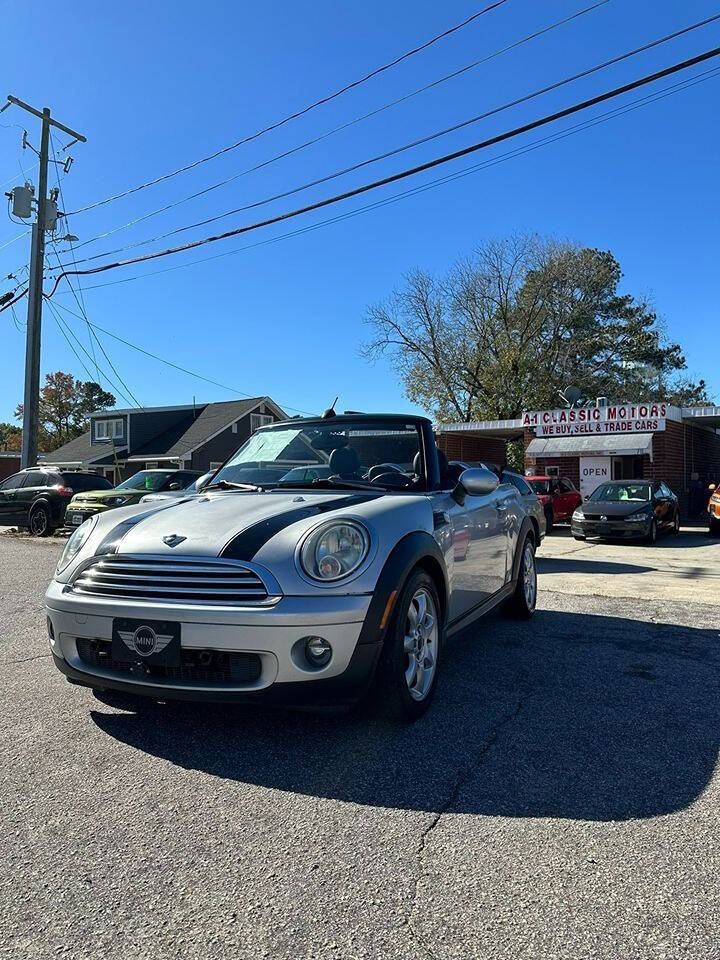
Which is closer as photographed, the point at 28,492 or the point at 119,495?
the point at 119,495

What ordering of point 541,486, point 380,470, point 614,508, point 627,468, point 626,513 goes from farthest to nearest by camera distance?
point 627,468, point 541,486, point 614,508, point 626,513, point 380,470

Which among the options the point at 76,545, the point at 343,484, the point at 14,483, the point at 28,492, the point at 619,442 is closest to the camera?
the point at 76,545

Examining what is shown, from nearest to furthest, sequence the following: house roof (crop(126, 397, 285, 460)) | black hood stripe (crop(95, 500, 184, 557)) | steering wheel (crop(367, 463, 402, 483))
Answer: black hood stripe (crop(95, 500, 184, 557)) → steering wheel (crop(367, 463, 402, 483)) → house roof (crop(126, 397, 285, 460))

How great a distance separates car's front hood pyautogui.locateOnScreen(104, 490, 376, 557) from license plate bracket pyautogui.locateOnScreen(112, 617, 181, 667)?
1.08ft

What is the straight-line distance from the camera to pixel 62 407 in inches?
2835

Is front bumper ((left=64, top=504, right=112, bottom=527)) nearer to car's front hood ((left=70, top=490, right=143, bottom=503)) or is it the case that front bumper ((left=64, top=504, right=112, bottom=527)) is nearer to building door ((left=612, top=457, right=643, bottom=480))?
car's front hood ((left=70, top=490, right=143, bottom=503))

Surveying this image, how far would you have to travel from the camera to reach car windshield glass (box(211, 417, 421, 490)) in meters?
4.23

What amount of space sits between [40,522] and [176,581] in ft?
49.2

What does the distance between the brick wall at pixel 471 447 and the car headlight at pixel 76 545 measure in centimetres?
2261

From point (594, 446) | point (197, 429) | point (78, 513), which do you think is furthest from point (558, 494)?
point (197, 429)

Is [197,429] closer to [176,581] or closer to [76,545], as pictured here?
[76,545]

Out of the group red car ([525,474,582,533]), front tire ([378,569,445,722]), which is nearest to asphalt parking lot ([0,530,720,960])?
front tire ([378,569,445,722])

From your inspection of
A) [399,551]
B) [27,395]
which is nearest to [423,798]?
[399,551]

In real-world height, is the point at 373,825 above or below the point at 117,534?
below
